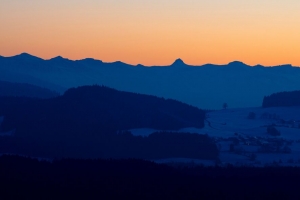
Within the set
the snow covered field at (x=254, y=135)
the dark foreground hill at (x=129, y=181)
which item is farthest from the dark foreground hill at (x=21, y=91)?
the dark foreground hill at (x=129, y=181)

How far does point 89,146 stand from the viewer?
4587 inches

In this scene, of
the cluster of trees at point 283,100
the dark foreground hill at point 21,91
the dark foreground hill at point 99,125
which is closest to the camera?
the dark foreground hill at point 99,125

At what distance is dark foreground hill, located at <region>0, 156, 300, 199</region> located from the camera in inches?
2314

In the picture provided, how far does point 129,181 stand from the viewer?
6356 cm

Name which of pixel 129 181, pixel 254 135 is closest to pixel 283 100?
pixel 254 135

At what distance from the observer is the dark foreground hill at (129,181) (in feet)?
193

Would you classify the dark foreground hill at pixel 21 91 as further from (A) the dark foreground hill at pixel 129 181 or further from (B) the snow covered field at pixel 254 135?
(A) the dark foreground hill at pixel 129 181

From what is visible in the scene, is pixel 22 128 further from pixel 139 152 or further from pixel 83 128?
pixel 139 152

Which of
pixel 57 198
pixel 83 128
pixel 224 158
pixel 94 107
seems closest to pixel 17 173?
pixel 57 198

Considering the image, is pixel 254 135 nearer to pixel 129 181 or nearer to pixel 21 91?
pixel 129 181

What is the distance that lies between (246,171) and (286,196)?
47.5 feet

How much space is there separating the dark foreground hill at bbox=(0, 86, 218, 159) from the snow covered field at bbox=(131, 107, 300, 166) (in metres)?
2.75

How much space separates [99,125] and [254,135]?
21754 mm

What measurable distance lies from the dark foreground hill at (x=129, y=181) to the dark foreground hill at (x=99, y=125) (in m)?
34.1
